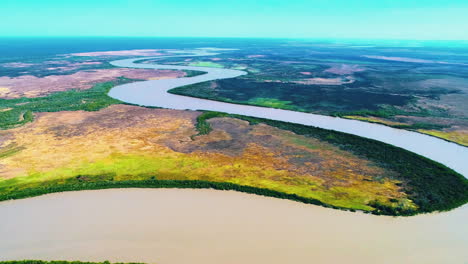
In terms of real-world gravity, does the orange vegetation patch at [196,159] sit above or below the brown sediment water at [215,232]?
above

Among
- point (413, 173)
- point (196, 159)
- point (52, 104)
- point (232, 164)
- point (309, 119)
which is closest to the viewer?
point (413, 173)

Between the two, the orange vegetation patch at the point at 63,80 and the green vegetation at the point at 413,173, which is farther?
the orange vegetation patch at the point at 63,80

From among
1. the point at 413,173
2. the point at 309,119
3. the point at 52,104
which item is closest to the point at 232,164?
the point at 413,173

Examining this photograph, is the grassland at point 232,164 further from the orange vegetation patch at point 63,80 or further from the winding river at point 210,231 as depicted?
the orange vegetation patch at point 63,80

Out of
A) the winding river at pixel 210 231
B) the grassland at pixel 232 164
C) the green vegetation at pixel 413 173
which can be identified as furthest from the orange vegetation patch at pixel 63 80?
the green vegetation at pixel 413 173

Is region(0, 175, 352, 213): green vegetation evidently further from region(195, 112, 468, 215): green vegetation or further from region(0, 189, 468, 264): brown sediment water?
region(195, 112, 468, 215): green vegetation

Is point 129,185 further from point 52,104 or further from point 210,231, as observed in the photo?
point 52,104
